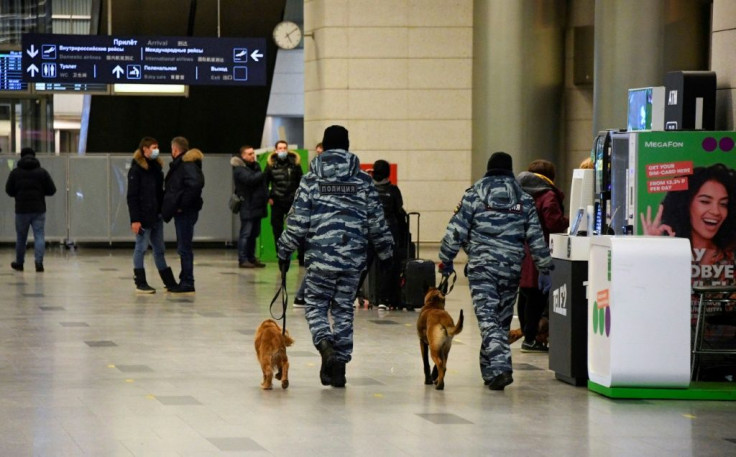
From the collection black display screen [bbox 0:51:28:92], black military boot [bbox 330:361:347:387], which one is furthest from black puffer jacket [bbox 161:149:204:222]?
black display screen [bbox 0:51:28:92]

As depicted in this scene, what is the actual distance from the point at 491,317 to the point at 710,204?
67.4 inches

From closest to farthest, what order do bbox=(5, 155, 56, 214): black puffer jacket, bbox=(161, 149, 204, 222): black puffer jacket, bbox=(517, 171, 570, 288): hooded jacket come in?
bbox=(517, 171, 570, 288): hooded jacket, bbox=(161, 149, 204, 222): black puffer jacket, bbox=(5, 155, 56, 214): black puffer jacket

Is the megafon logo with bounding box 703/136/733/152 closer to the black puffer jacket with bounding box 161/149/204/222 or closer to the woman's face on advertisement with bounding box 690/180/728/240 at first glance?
the woman's face on advertisement with bounding box 690/180/728/240

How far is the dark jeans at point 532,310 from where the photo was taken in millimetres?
11203

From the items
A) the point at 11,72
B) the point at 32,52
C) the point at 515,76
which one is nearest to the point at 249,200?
the point at 515,76

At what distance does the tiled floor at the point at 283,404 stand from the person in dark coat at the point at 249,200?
20.9 ft

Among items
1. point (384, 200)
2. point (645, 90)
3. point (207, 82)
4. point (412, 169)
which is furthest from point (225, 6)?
point (645, 90)

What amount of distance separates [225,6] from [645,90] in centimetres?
1770

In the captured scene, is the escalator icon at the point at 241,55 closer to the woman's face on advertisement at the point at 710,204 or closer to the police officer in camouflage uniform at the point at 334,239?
the police officer in camouflage uniform at the point at 334,239

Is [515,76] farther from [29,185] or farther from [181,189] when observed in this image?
[29,185]

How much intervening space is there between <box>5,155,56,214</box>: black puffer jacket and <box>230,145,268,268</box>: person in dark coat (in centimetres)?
271

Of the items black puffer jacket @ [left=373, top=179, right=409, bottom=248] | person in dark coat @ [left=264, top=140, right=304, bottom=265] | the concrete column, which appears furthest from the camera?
the concrete column

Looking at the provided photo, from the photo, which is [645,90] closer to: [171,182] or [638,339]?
[638,339]

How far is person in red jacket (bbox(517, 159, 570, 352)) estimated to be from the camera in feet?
36.7
